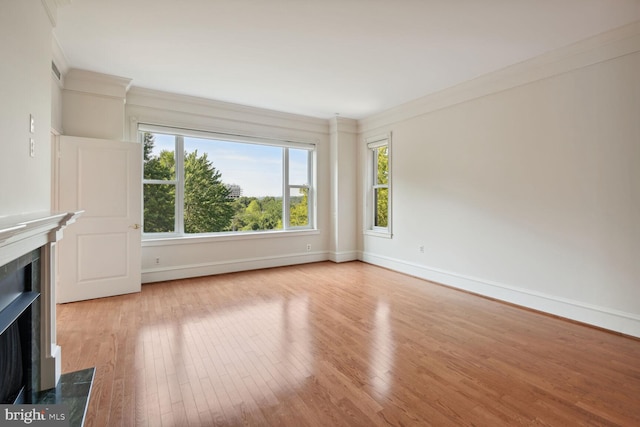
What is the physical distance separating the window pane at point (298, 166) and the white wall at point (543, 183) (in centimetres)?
215

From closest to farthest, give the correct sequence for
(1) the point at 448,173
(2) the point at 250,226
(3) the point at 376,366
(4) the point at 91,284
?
(3) the point at 376,366
(4) the point at 91,284
(1) the point at 448,173
(2) the point at 250,226

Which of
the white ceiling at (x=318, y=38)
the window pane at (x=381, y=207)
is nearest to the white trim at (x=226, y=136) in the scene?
the white ceiling at (x=318, y=38)

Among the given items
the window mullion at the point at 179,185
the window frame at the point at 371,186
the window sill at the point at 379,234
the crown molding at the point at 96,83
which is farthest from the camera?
the window frame at the point at 371,186

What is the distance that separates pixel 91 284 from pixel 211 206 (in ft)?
6.25

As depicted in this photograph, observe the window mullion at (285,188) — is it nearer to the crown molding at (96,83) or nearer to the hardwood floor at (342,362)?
the hardwood floor at (342,362)

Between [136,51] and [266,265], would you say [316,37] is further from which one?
[266,265]

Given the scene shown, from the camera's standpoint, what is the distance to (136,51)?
129 inches

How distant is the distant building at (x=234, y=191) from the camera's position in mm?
5207

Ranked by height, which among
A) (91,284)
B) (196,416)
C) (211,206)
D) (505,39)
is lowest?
(196,416)

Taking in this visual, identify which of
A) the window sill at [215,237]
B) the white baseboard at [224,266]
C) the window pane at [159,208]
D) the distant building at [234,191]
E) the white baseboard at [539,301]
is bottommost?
the white baseboard at [539,301]

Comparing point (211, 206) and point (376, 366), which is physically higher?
point (211, 206)

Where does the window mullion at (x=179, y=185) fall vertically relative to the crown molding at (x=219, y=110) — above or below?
below

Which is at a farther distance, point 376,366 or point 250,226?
point 250,226

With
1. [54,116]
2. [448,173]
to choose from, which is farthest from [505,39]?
[54,116]
